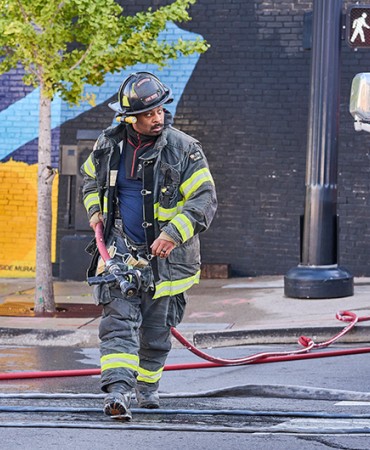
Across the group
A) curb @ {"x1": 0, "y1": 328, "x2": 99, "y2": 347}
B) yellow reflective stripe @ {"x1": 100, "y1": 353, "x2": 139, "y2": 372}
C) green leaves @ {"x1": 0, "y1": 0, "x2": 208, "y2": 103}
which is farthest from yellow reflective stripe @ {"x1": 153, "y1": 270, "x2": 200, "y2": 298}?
green leaves @ {"x1": 0, "y1": 0, "x2": 208, "y2": 103}

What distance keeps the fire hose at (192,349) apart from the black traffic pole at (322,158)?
174 cm

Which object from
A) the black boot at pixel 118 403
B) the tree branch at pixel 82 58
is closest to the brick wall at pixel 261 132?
the tree branch at pixel 82 58

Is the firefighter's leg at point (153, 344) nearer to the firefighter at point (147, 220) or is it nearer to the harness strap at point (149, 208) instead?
the firefighter at point (147, 220)

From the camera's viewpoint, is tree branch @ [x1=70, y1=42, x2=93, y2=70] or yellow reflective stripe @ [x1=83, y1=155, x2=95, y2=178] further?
tree branch @ [x1=70, y1=42, x2=93, y2=70]

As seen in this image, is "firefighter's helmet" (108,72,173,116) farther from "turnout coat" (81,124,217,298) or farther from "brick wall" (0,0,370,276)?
"brick wall" (0,0,370,276)

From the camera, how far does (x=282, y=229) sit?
14.7 m

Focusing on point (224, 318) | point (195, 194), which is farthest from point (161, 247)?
point (224, 318)

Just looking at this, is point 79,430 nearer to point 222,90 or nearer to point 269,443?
point 269,443

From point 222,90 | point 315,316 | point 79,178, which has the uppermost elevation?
point 222,90

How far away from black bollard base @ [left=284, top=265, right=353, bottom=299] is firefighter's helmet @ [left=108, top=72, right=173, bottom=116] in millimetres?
5406

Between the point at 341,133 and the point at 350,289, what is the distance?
121 inches

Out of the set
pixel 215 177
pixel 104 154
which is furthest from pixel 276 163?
pixel 104 154

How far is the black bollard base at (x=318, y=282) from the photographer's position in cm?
1171

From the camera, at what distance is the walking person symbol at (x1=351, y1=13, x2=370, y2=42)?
1178cm
